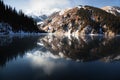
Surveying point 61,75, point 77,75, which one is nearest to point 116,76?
point 77,75

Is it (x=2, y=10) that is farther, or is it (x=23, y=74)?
(x=2, y=10)

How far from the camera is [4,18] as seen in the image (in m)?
136

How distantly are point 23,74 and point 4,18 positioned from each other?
4923 inches

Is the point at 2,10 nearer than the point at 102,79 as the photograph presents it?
No

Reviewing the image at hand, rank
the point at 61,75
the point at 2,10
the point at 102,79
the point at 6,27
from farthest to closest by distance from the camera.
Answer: the point at 2,10 → the point at 6,27 → the point at 61,75 → the point at 102,79

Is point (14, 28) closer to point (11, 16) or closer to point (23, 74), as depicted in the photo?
point (11, 16)

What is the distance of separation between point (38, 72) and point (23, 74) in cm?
120

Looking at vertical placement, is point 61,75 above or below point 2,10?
below

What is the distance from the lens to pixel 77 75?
1620 centimetres

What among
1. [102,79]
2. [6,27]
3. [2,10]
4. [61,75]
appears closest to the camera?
[102,79]

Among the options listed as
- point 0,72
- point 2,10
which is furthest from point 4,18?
point 0,72

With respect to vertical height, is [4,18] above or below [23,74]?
above

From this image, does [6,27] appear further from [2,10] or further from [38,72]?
[38,72]

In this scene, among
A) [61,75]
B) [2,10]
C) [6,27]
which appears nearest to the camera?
[61,75]
